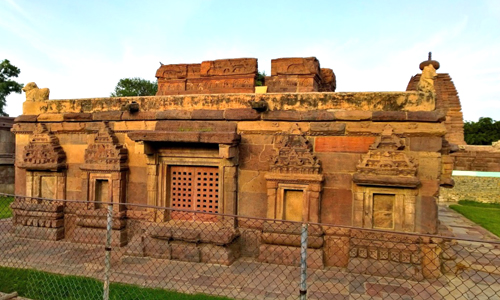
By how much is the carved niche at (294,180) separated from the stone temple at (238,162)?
2cm

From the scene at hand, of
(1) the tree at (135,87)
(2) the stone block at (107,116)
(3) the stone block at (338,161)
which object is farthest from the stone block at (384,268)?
(1) the tree at (135,87)

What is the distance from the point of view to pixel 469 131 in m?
40.5

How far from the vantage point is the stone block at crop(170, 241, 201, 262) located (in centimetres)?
608

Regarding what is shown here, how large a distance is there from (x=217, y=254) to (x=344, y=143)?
9.93 feet

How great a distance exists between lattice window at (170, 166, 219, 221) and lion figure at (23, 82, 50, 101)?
12.6 feet

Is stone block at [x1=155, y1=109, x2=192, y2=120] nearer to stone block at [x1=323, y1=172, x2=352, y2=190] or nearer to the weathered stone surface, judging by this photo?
stone block at [x1=323, y1=172, x2=352, y2=190]

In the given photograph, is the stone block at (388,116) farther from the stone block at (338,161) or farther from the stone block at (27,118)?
the stone block at (27,118)

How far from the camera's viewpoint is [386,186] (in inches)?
224

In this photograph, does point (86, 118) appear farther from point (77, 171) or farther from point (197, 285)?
point (197, 285)

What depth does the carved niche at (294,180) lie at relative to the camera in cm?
602

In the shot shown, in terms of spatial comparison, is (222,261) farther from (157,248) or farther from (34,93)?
(34,93)

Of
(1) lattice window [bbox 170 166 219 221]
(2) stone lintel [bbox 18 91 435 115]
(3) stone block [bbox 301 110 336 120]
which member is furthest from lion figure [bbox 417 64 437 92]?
(1) lattice window [bbox 170 166 219 221]

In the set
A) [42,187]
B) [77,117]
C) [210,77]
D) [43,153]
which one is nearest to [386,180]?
[210,77]

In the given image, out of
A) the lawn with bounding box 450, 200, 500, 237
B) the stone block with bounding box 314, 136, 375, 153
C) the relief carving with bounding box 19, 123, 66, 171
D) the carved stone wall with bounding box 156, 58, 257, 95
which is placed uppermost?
the carved stone wall with bounding box 156, 58, 257, 95
